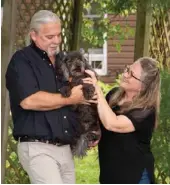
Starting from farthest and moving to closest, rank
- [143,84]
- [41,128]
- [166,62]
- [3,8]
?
[166,62] → [3,8] → [143,84] → [41,128]

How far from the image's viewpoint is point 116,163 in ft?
12.4

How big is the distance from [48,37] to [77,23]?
274 centimetres

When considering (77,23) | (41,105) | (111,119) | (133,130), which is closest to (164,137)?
(77,23)

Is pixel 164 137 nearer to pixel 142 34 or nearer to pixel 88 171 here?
pixel 142 34

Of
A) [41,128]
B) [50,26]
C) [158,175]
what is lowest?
[158,175]

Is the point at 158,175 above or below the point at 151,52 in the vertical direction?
below

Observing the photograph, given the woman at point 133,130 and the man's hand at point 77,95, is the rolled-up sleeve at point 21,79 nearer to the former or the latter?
the man's hand at point 77,95

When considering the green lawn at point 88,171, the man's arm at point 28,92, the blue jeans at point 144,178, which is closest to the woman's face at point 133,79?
the man's arm at point 28,92

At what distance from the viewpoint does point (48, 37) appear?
11.8 ft

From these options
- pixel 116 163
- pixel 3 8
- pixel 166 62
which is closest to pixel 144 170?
pixel 116 163

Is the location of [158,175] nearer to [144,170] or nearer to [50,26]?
[144,170]

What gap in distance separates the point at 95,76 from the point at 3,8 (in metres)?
1.97

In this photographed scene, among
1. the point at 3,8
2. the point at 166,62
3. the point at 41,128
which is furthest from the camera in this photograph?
the point at 166,62

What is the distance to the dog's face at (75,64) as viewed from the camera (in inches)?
148
